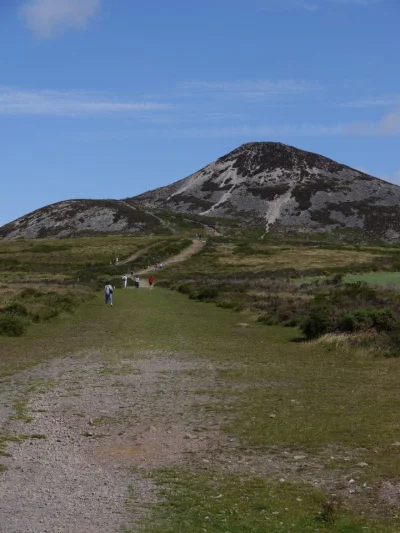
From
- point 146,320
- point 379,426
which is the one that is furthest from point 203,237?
point 379,426

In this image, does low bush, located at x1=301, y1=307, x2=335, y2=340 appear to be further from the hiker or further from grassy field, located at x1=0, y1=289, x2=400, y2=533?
the hiker

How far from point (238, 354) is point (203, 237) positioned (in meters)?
124

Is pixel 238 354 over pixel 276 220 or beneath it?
beneath

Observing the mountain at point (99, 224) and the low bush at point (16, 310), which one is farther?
the mountain at point (99, 224)

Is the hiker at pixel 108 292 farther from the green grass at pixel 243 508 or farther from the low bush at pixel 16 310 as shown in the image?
the green grass at pixel 243 508

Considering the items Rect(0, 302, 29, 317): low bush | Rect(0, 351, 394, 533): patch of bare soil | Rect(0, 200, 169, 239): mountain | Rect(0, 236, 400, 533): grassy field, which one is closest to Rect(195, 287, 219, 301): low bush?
Rect(0, 236, 400, 533): grassy field

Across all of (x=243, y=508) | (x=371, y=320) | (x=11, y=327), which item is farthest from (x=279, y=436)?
(x=11, y=327)

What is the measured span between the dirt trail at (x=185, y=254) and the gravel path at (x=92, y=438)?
236 feet

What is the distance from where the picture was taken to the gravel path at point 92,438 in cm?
777

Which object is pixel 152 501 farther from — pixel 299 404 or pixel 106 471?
pixel 299 404

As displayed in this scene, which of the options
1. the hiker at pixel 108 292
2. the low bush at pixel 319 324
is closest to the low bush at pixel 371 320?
the low bush at pixel 319 324

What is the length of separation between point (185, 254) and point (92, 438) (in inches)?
4035

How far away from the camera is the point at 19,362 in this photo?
20.1 m

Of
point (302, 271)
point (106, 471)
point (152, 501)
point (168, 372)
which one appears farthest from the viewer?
point (302, 271)
